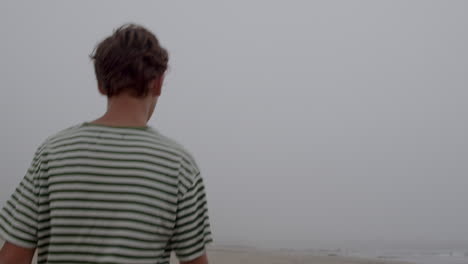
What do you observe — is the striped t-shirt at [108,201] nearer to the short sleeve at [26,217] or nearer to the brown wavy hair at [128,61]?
the short sleeve at [26,217]

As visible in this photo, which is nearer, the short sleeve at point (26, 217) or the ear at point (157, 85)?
the short sleeve at point (26, 217)

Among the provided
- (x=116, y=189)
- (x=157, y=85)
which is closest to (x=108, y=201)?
(x=116, y=189)

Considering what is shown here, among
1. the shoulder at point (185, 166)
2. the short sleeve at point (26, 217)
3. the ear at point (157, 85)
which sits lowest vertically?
the short sleeve at point (26, 217)

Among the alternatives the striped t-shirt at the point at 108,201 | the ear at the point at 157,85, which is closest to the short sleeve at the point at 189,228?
the striped t-shirt at the point at 108,201

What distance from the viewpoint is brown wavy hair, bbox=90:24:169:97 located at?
123 centimetres

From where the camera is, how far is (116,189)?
45.0 inches

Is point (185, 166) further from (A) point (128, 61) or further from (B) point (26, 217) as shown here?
(B) point (26, 217)

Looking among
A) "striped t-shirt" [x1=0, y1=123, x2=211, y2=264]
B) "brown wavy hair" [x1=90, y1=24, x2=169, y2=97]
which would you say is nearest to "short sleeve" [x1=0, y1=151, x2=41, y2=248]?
"striped t-shirt" [x1=0, y1=123, x2=211, y2=264]

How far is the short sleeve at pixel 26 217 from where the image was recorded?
1.18 meters

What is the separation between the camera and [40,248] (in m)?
1.20

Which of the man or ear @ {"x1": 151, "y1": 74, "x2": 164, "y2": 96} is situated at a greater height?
ear @ {"x1": 151, "y1": 74, "x2": 164, "y2": 96}

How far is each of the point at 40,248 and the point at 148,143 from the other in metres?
0.40

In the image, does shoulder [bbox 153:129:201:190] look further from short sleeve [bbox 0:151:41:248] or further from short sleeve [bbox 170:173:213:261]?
short sleeve [bbox 0:151:41:248]

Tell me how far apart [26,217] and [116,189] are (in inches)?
10.3
